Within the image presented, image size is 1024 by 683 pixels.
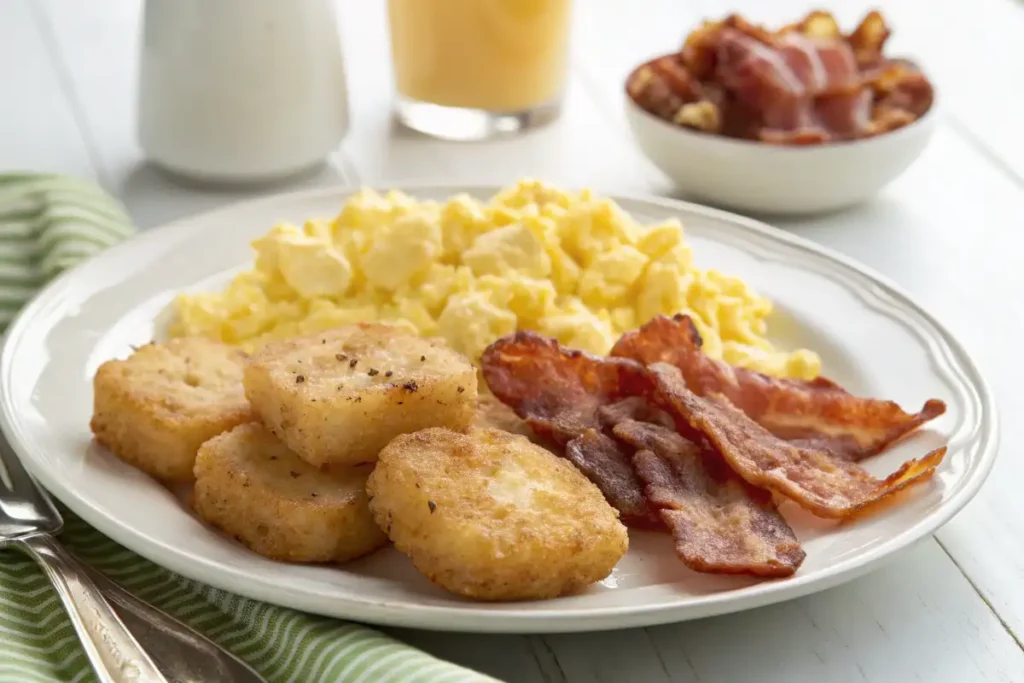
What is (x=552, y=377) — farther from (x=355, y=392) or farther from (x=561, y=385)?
(x=355, y=392)

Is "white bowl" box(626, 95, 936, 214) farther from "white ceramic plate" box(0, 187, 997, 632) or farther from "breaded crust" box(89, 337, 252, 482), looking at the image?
"breaded crust" box(89, 337, 252, 482)

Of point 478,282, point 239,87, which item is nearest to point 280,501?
point 478,282

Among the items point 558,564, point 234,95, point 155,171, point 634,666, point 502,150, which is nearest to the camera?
point 558,564

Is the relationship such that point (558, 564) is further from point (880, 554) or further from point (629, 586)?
point (880, 554)

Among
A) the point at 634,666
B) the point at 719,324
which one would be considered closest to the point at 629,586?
the point at 634,666

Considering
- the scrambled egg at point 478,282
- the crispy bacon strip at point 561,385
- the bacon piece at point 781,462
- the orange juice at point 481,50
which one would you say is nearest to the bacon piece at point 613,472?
the crispy bacon strip at point 561,385

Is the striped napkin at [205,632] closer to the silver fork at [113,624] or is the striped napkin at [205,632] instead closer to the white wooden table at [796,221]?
the silver fork at [113,624]

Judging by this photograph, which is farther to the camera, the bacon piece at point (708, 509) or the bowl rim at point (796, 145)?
the bowl rim at point (796, 145)
